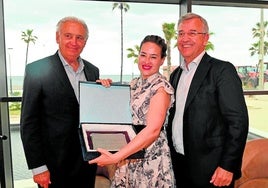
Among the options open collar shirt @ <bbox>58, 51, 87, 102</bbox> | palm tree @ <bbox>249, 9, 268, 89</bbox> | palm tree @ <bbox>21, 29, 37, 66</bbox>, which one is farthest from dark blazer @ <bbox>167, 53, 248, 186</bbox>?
palm tree @ <bbox>249, 9, 268, 89</bbox>

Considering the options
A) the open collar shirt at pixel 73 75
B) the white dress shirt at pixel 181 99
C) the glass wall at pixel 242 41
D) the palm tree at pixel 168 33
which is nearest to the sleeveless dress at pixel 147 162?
the white dress shirt at pixel 181 99

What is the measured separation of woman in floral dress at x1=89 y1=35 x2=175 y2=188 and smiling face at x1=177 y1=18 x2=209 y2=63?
0.16 m

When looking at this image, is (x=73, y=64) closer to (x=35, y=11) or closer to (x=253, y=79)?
(x=35, y=11)

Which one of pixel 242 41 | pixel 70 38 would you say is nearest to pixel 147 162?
pixel 70 38

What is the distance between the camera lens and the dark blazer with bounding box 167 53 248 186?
1.69 m

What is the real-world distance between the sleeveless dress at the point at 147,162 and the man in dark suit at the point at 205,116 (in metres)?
0.13

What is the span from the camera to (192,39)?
184cm

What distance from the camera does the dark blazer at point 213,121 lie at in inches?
66.4

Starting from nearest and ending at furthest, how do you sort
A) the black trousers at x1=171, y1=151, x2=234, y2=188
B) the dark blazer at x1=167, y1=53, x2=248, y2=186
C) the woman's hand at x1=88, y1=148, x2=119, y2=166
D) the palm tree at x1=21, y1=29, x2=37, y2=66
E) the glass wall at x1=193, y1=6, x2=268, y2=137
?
the woman's hand at x1=88, y1=148, x2=119, y2=166 < the dark blazer at x1=167, y1=53, x2=248, y2=186 < the black trousers at x1=171, y1=151, x2=234, y2=188 < the palm tree at x1=21, y1=29, x2=37, y2=66 < the glass wall at x1=193, y1=6, x2=268, y2=137

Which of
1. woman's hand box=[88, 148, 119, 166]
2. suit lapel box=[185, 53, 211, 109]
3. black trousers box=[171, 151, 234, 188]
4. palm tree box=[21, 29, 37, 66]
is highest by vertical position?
palm tree box=[21, 29, 37, 66]

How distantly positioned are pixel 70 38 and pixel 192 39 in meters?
0.75

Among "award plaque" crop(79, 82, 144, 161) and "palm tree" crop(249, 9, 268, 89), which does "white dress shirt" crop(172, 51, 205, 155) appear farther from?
"palm tree" crop(249, 9, 268, 89)

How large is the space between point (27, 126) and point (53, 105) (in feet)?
0.64

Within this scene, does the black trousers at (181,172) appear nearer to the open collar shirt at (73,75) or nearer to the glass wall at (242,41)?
the open collar shirt at (73,75)
